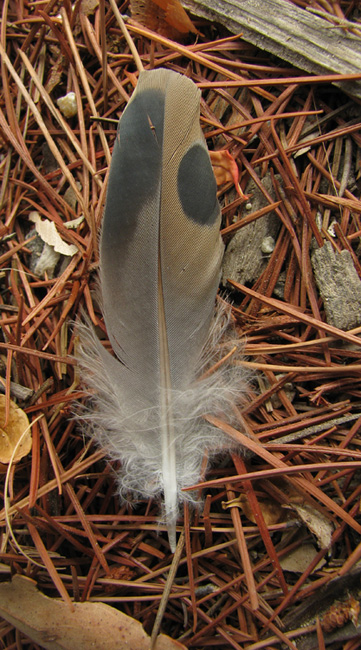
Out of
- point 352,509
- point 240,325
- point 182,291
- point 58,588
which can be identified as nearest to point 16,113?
point 182,291

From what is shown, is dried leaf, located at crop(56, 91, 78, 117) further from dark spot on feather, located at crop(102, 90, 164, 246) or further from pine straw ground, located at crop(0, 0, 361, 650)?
Answer: dark spot on feather, located at crop(102, 90, 164, 246)

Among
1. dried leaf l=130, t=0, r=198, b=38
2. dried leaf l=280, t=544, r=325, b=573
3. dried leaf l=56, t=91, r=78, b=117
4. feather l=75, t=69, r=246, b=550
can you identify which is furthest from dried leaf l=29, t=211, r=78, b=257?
dried leaf l=280, t=544, r=325, b=573

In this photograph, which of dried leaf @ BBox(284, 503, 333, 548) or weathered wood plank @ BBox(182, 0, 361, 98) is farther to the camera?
weathered wood plank @ BBox(182, 0, 361, 98)

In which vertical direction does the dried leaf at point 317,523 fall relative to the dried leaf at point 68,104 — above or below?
below

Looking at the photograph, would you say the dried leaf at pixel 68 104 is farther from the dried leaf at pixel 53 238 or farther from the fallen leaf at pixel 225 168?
the fallen leaf at pixel 225 168

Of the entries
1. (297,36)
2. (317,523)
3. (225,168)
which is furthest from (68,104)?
(317,523)

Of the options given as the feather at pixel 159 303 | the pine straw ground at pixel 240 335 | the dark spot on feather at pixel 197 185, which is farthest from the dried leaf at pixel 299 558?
the dark spot on feather at pixel 197 185

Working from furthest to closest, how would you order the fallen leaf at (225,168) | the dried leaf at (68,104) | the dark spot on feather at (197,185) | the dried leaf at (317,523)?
the dried leaf at (68,104) < the fallen leaf at (225,168) < the dark spot on feather at (197,185) < the dried leaf at (317,523)
